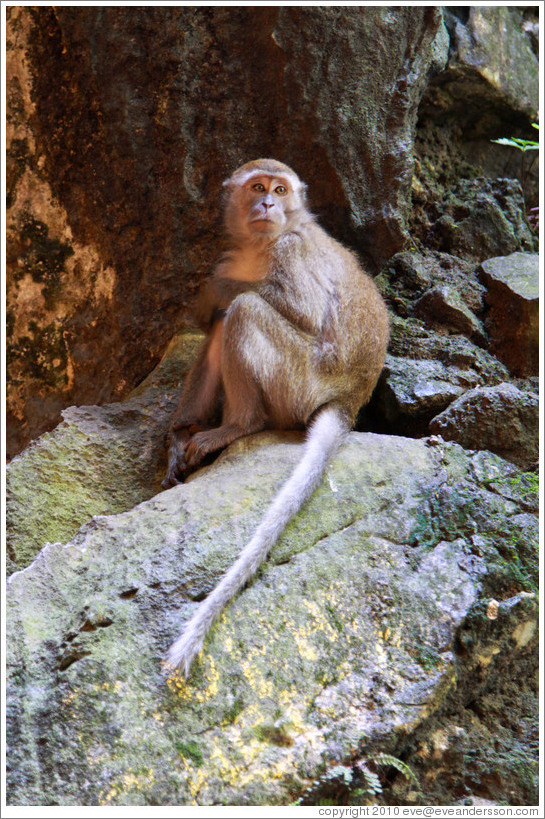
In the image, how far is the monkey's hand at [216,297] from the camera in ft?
19.1

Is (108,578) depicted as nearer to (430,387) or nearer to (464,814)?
(464,814)

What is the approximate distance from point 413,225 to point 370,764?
503cm

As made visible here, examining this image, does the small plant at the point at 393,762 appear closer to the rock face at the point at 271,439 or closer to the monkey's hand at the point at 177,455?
the rock face at the point at 271,439

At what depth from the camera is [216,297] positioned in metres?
5.96

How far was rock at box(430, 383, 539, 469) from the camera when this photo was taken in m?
5.53

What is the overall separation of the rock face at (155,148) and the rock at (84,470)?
925 mm

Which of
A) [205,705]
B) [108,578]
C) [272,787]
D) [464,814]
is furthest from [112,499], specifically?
[464,814]

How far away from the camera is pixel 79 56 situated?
646cm

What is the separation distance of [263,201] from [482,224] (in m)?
2.66

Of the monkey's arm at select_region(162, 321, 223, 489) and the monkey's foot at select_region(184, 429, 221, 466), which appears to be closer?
the monkey's foot at select_region(184, 429, 221, 466)

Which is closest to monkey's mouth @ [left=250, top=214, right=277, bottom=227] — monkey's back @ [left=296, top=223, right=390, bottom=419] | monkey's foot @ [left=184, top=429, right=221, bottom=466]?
monkey's back @ [left=296, top=223, right=390, bottom=419]

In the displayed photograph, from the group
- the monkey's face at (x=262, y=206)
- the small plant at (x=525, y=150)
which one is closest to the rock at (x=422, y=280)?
the small plant at (x=525, y=150)

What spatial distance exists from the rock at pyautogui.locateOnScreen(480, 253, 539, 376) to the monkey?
137 cm

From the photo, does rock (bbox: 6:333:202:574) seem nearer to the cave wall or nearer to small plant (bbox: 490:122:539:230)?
the cave wall
